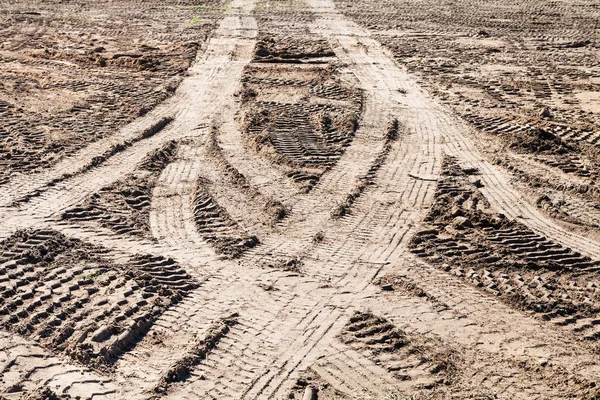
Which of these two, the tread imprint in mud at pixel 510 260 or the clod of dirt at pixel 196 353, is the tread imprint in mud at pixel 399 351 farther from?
the tread imprint in mud at pixel 510 260

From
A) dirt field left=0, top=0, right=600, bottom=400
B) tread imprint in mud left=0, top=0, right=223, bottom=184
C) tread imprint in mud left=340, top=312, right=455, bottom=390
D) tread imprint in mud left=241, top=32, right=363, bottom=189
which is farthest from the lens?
tread imprint in mud left=0, top=0, right=223, bottom=184

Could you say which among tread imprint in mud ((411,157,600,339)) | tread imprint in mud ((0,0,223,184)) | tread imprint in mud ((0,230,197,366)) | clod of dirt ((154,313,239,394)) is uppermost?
tread imprint in mud ((0,0,223,184))

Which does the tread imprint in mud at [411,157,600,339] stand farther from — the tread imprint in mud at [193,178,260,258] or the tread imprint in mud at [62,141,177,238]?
the tread imprint in mud at [62,141,177,238]

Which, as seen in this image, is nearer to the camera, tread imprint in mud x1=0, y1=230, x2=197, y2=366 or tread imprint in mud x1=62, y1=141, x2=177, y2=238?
tread imprint in mud x1=0, y1=230, x2=197, y2=366

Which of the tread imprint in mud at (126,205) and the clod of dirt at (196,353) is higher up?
the tread imprint in mud at (126,205)

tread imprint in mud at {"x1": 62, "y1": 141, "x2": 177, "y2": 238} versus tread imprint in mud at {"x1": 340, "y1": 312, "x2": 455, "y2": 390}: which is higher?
tread imprint in mud at {"x1": 62, "y1": 141, "x2": 177, "y2": 238}

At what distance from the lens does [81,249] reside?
9086 mm

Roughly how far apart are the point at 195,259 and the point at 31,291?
1.82 meters

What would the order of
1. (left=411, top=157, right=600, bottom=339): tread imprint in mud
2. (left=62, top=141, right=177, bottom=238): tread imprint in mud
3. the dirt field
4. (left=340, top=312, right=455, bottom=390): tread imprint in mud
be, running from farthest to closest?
(left=62, top=141, right=177, bottom=238): tread imprint in mud
(left=411, top=157, right=600, bottom=339): tread imprint in mud
the dirt field
(left=340, top=312, right=455, bottom=390): tread imprint in mud

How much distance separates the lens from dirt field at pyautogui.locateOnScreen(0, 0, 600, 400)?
7.04 meters

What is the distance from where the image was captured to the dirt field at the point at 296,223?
7043 millimetres

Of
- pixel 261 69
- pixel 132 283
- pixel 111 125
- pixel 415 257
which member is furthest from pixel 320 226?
pixel 261 69

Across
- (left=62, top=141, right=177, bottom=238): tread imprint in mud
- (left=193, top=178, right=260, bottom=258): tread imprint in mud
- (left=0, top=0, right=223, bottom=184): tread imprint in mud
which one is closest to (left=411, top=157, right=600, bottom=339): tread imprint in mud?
(left=193, top=178, right=260, bottom=258): tread imprint in mud

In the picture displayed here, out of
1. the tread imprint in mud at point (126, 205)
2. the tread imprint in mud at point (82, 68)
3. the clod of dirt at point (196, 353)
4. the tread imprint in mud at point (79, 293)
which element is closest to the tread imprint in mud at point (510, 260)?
the clod of dirt at point (196, 353)
